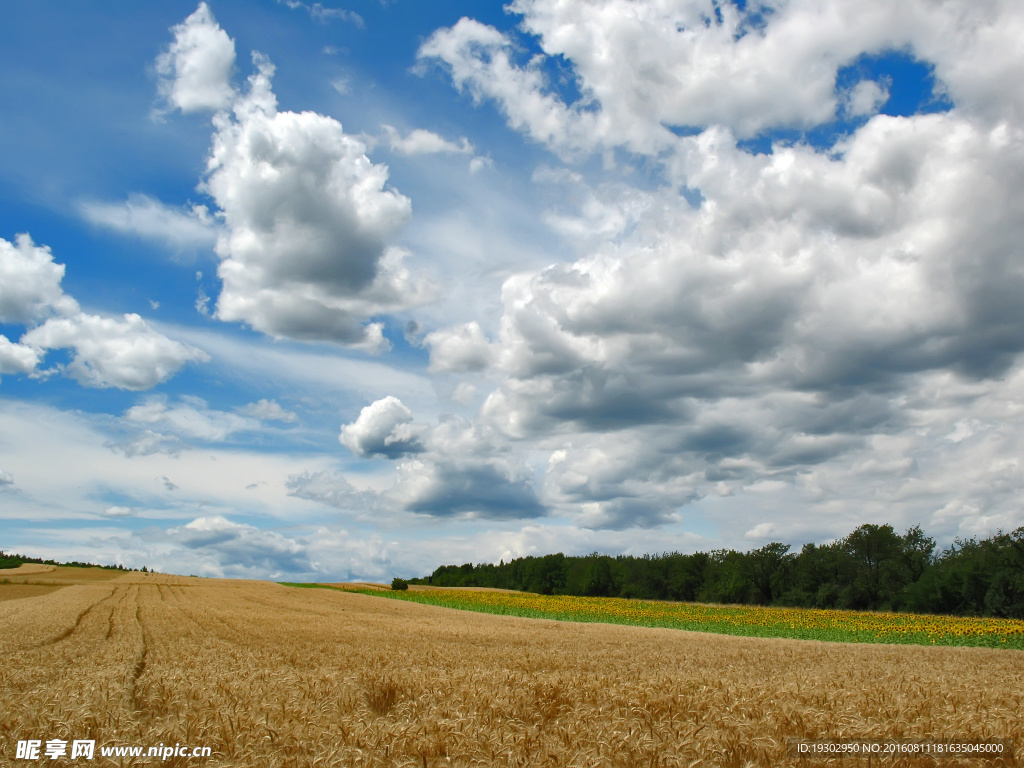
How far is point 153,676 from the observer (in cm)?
909

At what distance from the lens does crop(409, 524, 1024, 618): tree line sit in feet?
193

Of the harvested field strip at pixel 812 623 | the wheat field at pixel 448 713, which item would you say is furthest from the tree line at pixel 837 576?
the wheat field at pixel 448 713

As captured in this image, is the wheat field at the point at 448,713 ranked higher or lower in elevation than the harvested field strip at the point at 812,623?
higher

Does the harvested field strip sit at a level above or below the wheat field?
below

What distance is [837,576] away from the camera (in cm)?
7912

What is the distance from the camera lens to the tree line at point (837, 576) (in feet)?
193

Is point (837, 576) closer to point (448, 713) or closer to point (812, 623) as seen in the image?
point (812, 623)

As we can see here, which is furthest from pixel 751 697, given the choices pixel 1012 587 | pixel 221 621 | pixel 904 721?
pixel 1012 587

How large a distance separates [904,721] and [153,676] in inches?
394

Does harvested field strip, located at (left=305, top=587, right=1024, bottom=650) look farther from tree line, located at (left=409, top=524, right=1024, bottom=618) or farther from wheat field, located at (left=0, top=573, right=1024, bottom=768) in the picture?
wheat field, located at (left=0, top=573, right=1024, bottom=768)

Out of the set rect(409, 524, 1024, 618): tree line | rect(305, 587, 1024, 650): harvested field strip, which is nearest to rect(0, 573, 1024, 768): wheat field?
rect(305, 587, 1024, 650): harvested field strip

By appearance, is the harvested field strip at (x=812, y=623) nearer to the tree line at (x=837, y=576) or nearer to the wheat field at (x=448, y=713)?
the tree line at (x=837, y=576)

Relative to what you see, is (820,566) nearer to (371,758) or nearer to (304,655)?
(304,655)

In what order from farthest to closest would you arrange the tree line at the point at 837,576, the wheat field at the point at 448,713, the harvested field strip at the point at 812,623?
the tree line at the point at 837,576
the harvested field strip at the point at 812,623
the wheat field at the point at 448,713
